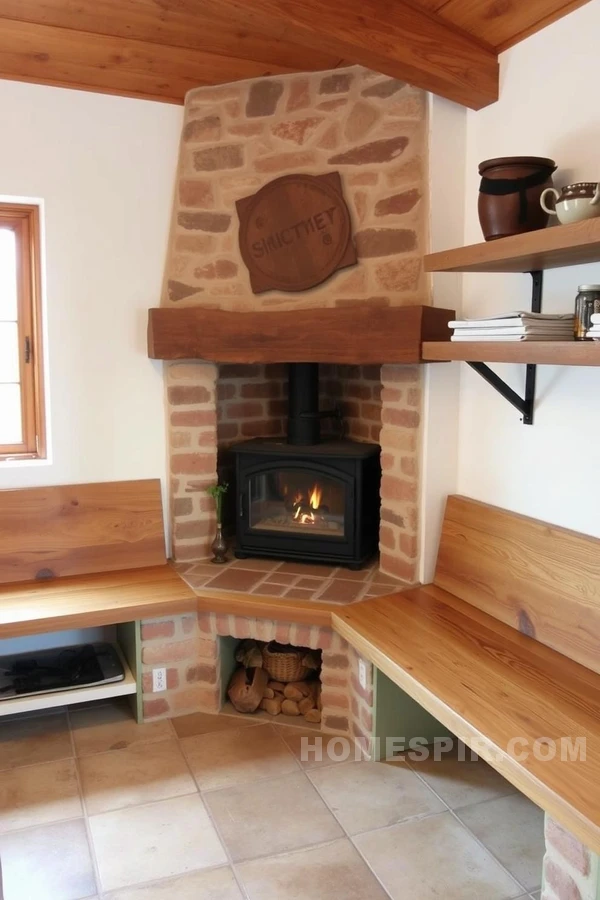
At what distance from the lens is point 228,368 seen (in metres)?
3.45

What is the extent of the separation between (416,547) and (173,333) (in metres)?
1.27

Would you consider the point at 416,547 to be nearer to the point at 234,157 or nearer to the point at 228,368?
the point at 228,368

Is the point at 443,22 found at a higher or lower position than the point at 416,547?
higher

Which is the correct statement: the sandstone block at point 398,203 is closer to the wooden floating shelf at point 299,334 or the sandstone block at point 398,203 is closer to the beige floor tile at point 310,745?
the wooden floating shelf at point 299,334

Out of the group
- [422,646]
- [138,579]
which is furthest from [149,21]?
[422,646]

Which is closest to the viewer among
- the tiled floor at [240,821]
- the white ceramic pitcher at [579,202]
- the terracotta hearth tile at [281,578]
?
the white ceramic pitcher at [579,202]

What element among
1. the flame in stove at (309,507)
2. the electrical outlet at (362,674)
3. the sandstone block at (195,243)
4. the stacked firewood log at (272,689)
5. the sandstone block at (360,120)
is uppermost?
the sandstone block at (360,120)

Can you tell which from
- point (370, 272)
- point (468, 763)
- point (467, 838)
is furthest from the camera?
point (370, 272)

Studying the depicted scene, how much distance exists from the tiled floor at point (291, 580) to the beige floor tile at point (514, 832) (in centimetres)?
80

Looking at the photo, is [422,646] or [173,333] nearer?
[422,646]

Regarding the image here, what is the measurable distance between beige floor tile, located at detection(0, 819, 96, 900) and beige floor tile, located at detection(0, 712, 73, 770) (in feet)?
1.26

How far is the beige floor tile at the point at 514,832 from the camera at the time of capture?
6.68ft

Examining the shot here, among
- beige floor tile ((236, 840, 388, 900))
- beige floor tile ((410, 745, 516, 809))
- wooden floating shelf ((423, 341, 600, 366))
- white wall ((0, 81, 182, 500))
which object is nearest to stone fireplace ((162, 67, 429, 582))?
white wall ((0, 81, 182, 500))

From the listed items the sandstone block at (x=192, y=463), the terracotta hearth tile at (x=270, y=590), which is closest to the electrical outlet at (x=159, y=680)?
the terracotta hearth tile at (x=270, y=590)
